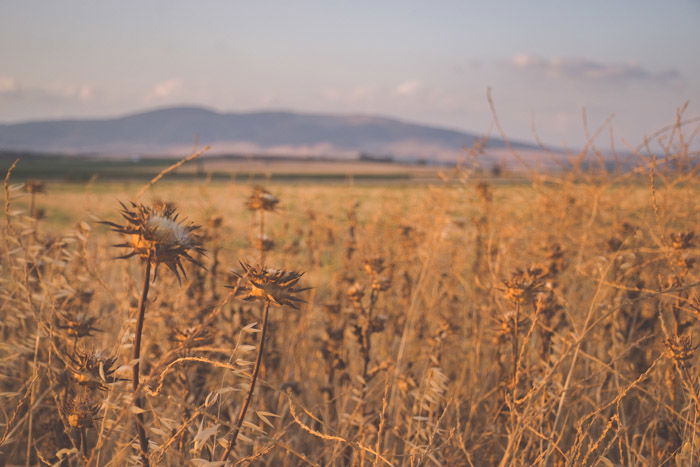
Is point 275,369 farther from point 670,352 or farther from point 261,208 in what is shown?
point 670,352

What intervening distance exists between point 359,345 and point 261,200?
1442mm

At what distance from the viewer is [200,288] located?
3307 mm

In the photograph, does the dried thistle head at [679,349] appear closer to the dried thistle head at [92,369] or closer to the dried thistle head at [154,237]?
the dried thistle head at [154,237]

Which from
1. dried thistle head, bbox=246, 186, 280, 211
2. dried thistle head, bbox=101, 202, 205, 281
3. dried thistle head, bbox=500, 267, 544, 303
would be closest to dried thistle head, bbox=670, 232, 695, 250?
dried thistle head, bbox=500, 267, 544, 303

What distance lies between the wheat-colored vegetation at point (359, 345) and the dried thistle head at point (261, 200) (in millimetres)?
15

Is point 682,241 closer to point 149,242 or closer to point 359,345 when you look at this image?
point 359,345

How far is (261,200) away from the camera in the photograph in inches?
122

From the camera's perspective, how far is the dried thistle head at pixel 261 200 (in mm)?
3078

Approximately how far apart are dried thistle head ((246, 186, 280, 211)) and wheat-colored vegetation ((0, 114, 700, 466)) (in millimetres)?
15

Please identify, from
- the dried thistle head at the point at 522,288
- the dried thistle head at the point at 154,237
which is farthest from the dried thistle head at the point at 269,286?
the dried thistle head at the point at 522,288

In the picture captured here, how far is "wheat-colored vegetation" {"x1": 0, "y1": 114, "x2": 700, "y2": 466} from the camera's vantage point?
4.79ft

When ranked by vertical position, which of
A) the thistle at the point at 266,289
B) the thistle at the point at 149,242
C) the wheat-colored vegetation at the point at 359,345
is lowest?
the wheat-colored vegetation at the point at 359,345

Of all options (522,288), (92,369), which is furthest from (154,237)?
(522,288)

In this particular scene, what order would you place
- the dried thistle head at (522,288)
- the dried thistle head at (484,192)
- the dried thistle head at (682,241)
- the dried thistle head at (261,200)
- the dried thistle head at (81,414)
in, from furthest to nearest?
1. the dried thistle head at (484,192)
2. the dried thistle head at (261,200)
3. the dried thistle head at (682,241)
4. the dried thistle head at (522,288)
5. the dried thistle head at (81,414)
